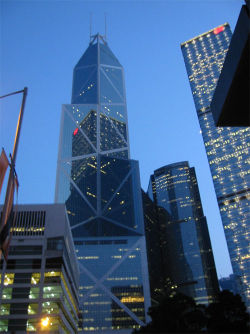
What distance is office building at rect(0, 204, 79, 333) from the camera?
68.4 m

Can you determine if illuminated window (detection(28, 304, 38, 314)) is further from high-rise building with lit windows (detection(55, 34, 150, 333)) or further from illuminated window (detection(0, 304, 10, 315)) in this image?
high-rise building with lit windows (detection(55, 34, 150, 333))

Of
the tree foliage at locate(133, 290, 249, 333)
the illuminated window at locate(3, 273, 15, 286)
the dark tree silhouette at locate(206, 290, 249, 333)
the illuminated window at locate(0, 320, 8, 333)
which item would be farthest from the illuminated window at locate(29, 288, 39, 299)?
the dark tree silhouette at locate(206, 290, 249, 333)

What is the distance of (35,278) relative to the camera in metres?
73.1

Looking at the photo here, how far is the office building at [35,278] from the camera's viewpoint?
68375mm

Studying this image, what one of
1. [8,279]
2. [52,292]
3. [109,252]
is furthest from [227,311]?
[109,252]

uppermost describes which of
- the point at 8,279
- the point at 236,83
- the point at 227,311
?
the point at 8,279

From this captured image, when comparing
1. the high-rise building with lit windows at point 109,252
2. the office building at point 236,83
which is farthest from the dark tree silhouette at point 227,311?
the high-rise building with lit windows at point 109,252

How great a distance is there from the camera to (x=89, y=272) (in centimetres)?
16512

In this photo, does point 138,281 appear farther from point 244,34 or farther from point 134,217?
point 244,34

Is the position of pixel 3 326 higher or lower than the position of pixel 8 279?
lower

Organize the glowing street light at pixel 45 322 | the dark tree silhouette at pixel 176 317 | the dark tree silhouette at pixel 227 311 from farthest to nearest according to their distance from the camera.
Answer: the glowing street light at pixel 45 322 → the dark tree silhouette at pixel 176 317 → the dark tree silhouette at pixel 227 311

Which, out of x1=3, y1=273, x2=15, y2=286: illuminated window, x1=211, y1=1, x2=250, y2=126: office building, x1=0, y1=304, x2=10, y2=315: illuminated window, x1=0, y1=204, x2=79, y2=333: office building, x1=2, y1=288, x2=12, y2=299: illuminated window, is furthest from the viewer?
x1=3, y1=273, x2=15, y2=286: illuminated window

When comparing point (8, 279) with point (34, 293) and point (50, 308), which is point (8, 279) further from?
point (50, 308)

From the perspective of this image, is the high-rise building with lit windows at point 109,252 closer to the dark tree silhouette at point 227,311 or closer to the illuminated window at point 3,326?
the illuminated window at point 3,326
